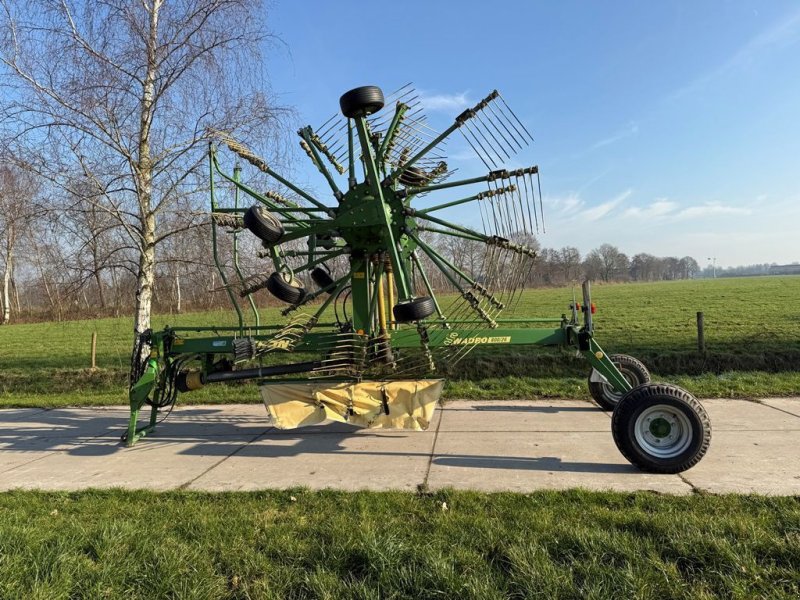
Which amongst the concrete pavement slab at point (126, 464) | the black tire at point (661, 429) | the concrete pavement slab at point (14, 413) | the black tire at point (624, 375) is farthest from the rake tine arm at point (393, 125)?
the concrete pavement slab at point (14, 413)

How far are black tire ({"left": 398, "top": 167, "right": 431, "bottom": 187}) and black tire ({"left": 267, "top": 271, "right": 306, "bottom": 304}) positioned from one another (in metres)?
1.70

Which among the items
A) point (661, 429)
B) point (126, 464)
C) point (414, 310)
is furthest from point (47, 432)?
point (661, 429)

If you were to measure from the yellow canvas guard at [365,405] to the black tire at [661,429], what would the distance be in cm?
188

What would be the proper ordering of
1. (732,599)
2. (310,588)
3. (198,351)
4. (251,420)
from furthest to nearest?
(251,420)
(198,351)
(310,588)
(732,599)

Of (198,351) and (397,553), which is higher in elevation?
(198,351)

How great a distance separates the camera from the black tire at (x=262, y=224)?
17.0ft

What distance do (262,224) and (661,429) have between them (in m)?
4.22

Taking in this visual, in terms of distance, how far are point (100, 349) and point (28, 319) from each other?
87.1ft

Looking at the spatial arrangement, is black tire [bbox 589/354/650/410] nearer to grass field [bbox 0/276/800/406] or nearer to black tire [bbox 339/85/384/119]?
grass field [bbox 0/276/800/406]

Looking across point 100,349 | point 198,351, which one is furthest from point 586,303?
point 100,349

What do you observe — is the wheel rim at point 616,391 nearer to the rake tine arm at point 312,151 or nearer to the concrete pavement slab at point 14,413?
the rake tine arm at point 312,151

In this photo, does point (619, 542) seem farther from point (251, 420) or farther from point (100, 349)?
point (100, 349)

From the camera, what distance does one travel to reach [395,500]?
4.09m

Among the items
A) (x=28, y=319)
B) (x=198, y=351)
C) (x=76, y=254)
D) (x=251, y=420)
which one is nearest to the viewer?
(x=198, y=351)
